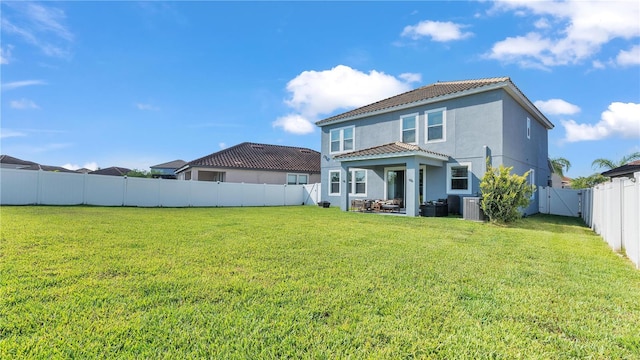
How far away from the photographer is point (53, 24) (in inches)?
350

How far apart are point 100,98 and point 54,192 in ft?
17.0

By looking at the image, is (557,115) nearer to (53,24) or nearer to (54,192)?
(53,24)

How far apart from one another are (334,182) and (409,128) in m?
6.41

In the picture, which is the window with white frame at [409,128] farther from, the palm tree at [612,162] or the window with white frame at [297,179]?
the palm tree at [612,162]

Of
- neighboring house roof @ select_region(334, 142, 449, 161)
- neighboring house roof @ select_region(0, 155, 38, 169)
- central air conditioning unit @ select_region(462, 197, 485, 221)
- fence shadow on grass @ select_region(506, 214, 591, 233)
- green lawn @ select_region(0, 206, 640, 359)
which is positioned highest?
neighboring house roof @ select_region(0, 155, 38, 169)

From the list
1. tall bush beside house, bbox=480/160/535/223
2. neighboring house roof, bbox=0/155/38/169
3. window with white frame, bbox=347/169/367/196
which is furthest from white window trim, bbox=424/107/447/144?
neighboring house roof, bbox=0/155/38/169

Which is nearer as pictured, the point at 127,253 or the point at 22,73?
the point at 127,253

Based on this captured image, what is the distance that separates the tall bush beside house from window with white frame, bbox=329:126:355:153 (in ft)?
30.9

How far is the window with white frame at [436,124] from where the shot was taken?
581 inches

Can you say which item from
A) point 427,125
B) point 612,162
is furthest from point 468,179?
point 612,162

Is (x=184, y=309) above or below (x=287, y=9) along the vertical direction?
below

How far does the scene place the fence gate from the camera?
51.3ft

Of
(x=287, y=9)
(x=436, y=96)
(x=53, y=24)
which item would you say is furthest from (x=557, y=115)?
(x=53, y=24)

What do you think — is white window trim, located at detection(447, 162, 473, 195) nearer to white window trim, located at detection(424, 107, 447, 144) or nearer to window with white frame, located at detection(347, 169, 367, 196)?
white window trim, located at detection(424, 107, 447, 144)
